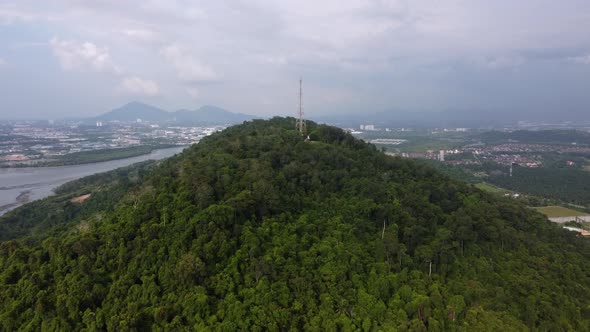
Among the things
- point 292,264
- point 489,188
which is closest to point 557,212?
point 489,188

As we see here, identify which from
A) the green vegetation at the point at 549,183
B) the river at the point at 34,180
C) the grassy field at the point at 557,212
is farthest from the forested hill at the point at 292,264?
the river at the point at 34,180

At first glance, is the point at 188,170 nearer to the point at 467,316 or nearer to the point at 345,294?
the point at 345,294

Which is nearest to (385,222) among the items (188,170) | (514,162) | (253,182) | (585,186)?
(253,182)

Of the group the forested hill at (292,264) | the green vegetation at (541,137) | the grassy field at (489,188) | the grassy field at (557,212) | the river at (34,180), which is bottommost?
the grassy field at (557,212)

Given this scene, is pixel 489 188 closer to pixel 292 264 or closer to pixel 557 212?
pixel 557 212

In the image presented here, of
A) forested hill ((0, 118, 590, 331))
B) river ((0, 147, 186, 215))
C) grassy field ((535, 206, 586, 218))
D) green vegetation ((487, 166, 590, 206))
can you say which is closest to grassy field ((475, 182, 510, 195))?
green vegetation ((487, 166, 590, 206))

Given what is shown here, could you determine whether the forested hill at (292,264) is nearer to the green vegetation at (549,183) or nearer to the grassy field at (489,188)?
the grassy field at (489,188)

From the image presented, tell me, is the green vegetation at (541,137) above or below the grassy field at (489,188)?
above
